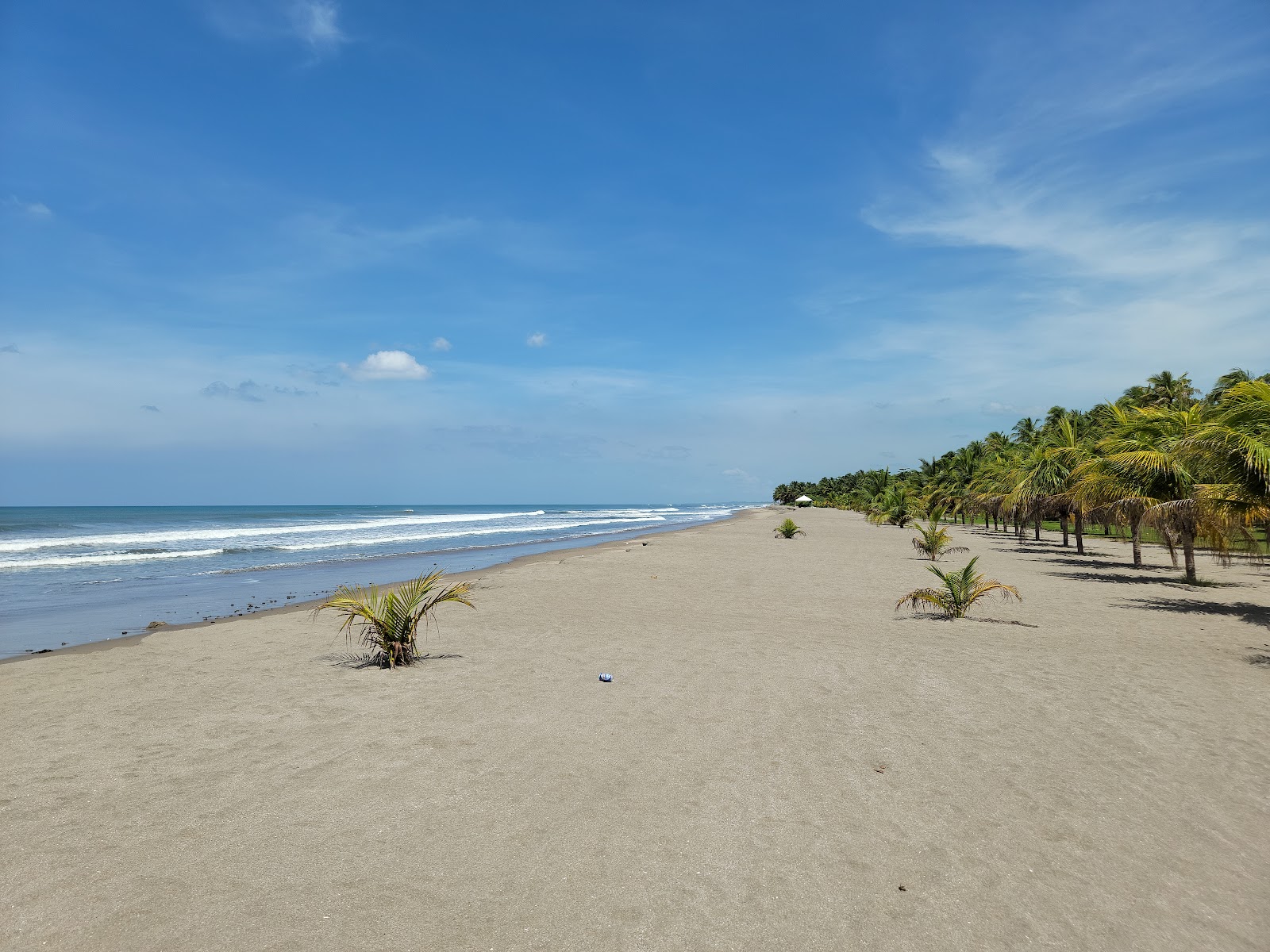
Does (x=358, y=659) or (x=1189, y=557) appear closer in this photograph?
(x=358, y=659)

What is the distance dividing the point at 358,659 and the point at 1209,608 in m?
15.4

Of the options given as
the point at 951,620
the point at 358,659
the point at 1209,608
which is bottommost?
the point at 1209,608

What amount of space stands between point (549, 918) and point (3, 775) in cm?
473

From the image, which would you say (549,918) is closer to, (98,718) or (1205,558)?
(98,718)

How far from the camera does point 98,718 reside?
662 cm

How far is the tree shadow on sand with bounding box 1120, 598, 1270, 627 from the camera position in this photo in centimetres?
1225

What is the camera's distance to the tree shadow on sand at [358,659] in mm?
8742

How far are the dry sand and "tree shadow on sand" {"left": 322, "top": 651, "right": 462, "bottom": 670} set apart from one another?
185mm

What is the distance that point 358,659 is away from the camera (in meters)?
9.10

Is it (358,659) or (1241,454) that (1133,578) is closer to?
(1241,454)

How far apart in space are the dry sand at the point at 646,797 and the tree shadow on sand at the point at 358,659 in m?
0.19

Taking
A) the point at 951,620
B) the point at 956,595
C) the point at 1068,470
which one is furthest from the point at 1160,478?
the point at 1068,470

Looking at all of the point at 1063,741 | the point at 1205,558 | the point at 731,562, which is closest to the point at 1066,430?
the point at 1205,558

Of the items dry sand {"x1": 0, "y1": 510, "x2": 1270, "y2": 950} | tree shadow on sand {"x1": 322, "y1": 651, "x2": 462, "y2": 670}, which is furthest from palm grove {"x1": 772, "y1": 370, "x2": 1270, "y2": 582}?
tree shadow on sand {"x1": 322, "y1": 651, "x2": 462, "y2": 670}
